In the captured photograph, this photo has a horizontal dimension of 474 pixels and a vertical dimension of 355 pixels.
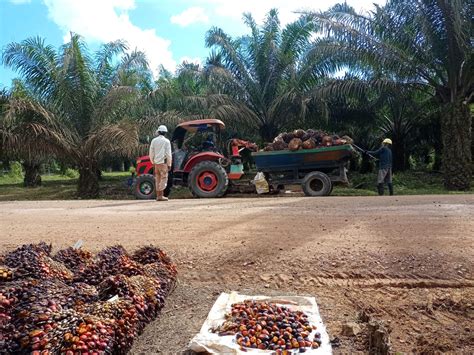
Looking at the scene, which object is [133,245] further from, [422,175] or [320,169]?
[422,175]

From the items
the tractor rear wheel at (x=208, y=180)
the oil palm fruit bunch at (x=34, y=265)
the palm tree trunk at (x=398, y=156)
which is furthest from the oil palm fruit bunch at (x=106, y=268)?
the palm tree trunk at (x=398, y=156)

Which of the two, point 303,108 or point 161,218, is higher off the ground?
point 303,108

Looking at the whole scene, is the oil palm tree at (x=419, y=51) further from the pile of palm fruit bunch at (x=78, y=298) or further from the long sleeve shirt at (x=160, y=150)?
the pile of palm fruit bunch at (x=78, y=298)

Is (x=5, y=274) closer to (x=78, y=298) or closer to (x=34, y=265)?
(x=34, y=265)

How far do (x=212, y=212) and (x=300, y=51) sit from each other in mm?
12209

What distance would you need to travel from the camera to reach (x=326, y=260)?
14.8 ft

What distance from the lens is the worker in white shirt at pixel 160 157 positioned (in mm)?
10562

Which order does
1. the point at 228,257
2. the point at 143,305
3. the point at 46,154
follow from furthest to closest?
the point at 46,154 → the point at 228,257 → the point at 143,305

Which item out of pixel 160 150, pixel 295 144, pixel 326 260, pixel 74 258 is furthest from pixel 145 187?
pixel 326 260

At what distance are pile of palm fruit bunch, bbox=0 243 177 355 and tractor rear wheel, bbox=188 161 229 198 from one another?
786 centimetres

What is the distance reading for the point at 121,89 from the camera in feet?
50.3

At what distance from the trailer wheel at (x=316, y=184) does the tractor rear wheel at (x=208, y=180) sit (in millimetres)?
2138

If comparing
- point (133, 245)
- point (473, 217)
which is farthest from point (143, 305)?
point (473, 217)

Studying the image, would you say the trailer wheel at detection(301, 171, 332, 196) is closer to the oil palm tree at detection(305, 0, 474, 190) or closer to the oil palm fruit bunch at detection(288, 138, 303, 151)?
the oil palm fruit bunch at detection(288, 138, 303, 151)
